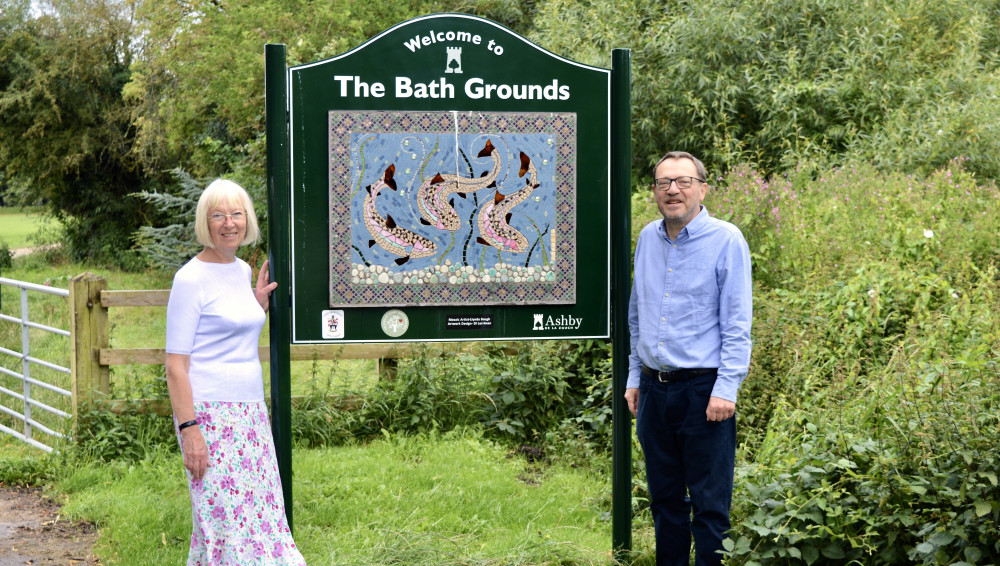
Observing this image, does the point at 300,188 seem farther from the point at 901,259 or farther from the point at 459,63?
the point at 901,259

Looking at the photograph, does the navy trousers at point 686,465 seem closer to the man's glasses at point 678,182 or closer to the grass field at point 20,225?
the man's glasses at point 678,182

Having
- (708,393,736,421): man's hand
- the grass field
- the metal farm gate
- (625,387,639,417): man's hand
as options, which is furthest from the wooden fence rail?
the grass field

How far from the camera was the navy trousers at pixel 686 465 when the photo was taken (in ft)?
13.7

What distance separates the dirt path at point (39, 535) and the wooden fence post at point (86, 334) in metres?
0.85

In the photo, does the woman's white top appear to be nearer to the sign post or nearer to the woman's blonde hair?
the woman's blonde hair

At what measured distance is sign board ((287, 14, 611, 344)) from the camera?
15.4 ft

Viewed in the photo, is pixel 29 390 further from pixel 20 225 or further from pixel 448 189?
pixel 20 225

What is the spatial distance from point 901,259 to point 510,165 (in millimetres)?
3563

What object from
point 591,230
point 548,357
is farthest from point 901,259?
point 591,230

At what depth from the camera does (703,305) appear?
4.18m

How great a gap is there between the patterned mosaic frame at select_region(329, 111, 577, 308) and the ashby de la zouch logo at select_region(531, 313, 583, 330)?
8 cm

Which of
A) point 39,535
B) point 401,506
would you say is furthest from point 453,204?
point 39,535

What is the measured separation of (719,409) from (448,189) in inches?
66.5

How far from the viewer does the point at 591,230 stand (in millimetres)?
4969
